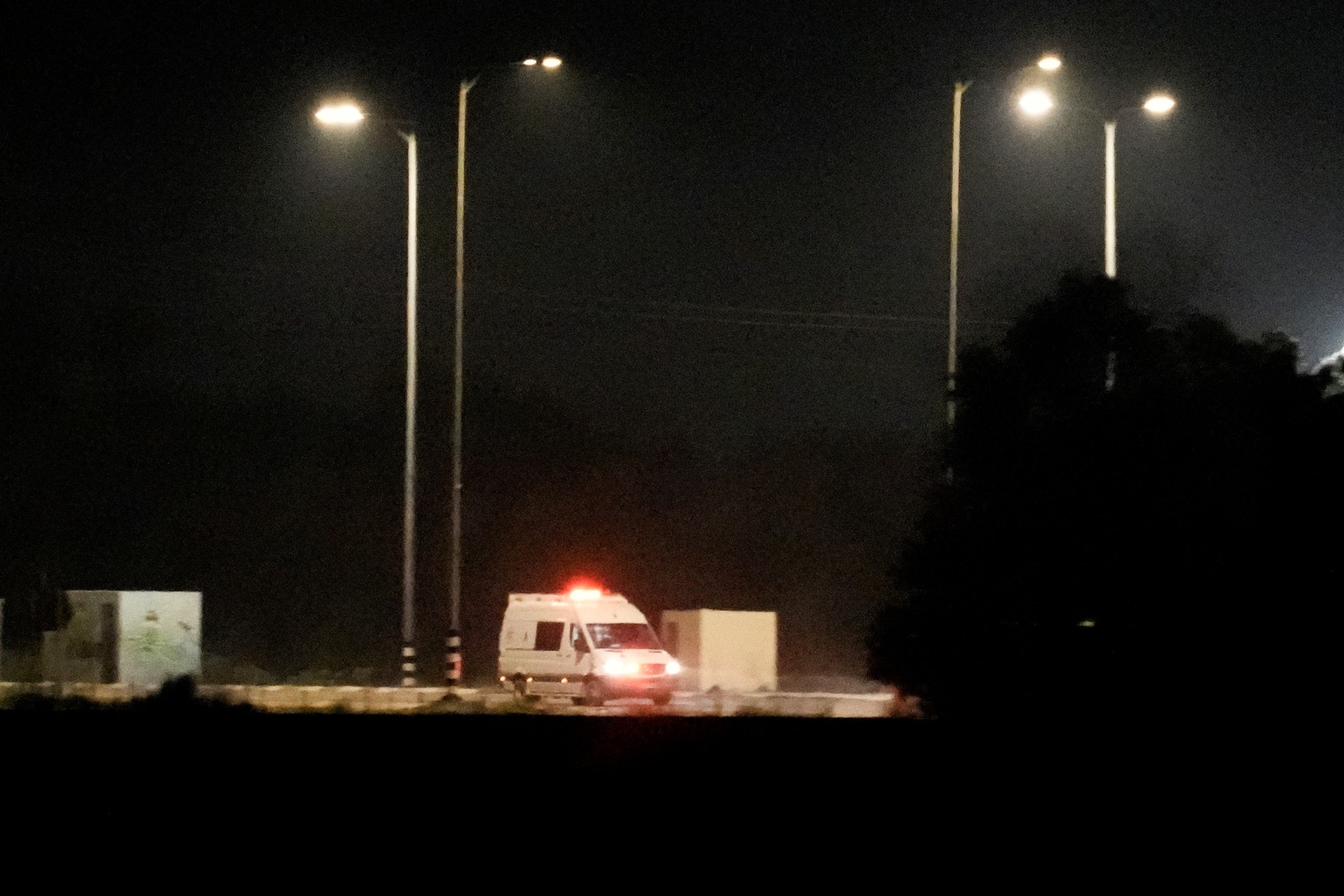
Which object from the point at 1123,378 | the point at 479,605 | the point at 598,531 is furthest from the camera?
the point at 598,531

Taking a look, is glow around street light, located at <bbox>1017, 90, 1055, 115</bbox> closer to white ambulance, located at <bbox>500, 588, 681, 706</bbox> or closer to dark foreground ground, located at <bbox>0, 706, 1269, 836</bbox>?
white ambulance, located at <bbox>500, 588, 681, 706</bbox>

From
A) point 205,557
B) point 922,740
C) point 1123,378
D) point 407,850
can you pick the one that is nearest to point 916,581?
point 1123,378

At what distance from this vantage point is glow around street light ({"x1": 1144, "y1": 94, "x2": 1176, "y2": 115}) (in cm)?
2631

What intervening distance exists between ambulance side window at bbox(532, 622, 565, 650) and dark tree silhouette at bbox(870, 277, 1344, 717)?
49.7 feet

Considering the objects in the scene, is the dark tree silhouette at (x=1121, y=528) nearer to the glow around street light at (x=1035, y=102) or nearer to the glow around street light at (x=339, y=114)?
the glow around street light at (x=1035, y=102)

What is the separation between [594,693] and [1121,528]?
15816 millimetres

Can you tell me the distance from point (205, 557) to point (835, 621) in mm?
16897

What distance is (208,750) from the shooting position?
8805 mm

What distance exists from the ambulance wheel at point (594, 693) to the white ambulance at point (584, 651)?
0.01 m

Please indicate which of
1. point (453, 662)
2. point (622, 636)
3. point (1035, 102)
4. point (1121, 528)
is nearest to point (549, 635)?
point (622, 636)

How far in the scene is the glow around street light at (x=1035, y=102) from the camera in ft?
84.8

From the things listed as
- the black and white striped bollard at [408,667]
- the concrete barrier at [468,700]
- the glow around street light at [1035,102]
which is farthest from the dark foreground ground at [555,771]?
the black and white striped bollard at [408,667]

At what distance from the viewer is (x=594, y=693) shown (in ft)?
93.2

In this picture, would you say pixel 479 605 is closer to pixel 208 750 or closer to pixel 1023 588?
pixel 1023 588
